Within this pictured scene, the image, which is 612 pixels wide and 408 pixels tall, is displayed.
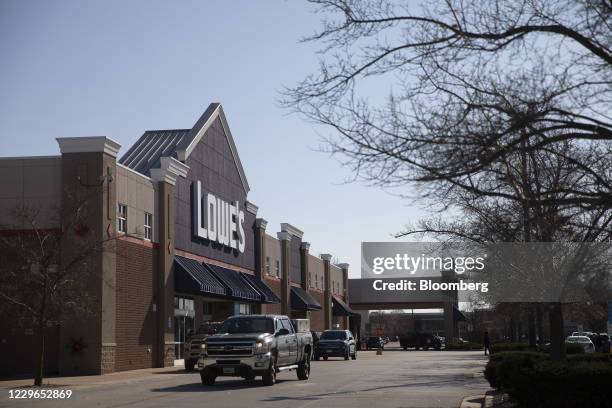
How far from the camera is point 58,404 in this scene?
18.8m

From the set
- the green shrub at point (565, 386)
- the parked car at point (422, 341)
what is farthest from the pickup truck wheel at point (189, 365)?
the parked car at point (422, 341)

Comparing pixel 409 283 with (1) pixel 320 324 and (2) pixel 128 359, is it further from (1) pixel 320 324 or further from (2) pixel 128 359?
(2) pixel 128 359

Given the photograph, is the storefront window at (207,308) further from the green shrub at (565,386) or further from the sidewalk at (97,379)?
the green shrub at (565,386)

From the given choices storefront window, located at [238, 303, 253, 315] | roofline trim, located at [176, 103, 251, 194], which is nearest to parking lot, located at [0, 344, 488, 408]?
roofline trim, located at [176, 103, 251, 194]

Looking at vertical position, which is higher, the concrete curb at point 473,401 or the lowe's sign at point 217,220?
the lowe's sign at point 217,220

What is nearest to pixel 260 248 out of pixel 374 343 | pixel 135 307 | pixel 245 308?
pixel 245 308

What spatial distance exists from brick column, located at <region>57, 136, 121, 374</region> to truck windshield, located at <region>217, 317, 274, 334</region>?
289 inches

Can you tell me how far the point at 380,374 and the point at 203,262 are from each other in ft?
48.0

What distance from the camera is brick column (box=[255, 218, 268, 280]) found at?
53969 mm

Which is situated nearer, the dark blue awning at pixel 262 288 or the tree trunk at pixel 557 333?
the tree trunk at pixel 557 333

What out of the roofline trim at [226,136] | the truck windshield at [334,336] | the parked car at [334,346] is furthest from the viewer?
the truck windshield at [334,336]

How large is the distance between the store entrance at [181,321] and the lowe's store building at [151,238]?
0.06 metres

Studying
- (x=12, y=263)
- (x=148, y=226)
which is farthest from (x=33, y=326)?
(x=148, y=226)

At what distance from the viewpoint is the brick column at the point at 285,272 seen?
60763 mm
